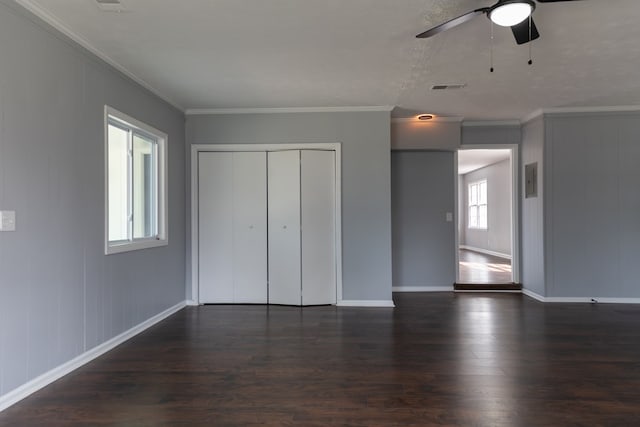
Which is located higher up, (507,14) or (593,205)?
(507,14)

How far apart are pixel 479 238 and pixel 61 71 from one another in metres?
11.0

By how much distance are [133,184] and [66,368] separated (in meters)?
1.74

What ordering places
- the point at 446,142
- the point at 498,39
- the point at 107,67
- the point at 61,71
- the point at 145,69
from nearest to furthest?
the point at 61,71
the point at 498,39
the point at 107,67
the point at 145,69
the point at 446,142

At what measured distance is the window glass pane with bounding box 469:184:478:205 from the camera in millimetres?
11664

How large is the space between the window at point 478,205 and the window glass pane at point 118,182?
9.73 metres

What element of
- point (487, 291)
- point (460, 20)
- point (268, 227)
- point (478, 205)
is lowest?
point (487, 291)

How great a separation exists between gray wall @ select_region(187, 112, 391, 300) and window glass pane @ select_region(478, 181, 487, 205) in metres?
7.25

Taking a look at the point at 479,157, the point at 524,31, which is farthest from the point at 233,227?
the point at 479,157

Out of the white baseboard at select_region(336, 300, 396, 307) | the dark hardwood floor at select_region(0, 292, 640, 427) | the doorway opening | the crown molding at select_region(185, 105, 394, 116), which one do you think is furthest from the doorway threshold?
the crown molding at select_region(185, 105, 394, 116)

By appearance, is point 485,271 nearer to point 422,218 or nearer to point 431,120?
point 422,218

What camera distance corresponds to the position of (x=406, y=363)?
2.92m

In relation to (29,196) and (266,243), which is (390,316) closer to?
(266,243)

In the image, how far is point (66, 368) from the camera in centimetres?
276

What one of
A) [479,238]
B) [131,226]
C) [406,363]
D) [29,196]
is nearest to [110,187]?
[131,226]
